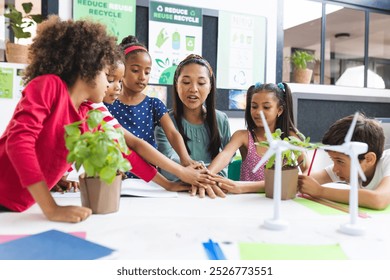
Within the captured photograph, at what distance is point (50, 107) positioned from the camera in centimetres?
91

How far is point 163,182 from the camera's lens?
4.06 feet

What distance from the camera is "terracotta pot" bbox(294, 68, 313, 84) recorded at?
12.0ft

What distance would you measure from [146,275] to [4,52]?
7.95ft

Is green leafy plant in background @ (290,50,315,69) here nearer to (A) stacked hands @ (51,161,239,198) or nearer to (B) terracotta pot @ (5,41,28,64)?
(B) terracotta pot @ (5,41,28,64)

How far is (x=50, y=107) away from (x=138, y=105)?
2.84ft

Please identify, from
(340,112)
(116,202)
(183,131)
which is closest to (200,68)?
(183,131)

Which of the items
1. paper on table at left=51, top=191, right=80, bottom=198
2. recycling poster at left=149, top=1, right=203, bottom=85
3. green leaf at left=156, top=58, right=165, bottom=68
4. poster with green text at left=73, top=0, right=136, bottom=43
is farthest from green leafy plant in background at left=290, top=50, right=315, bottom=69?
paper on table at left=51, top=191, right=80, bottom=198

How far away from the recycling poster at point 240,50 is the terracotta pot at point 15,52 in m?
1.52

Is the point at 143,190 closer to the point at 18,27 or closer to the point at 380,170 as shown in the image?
the point at 380,170

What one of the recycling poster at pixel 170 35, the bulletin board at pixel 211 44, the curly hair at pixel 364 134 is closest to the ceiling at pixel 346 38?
the bulletin board at pixel 211 44

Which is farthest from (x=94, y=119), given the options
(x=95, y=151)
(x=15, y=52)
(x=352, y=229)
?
(x=15, y=52)

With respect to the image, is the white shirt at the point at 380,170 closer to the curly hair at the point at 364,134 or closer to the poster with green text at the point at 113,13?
the curly hair at the point at 364,134

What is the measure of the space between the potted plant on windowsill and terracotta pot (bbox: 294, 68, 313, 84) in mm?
2361

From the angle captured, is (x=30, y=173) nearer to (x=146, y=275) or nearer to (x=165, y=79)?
(x=146, y=275)
